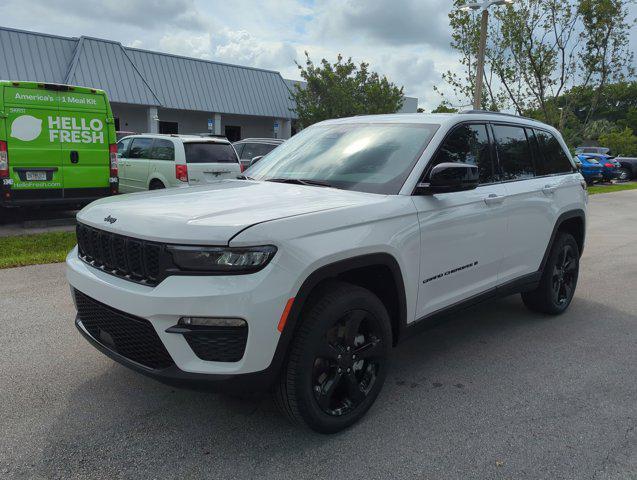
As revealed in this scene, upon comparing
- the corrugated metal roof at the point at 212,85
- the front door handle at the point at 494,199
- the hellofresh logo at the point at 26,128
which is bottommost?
the front door handle at the point at 494,199

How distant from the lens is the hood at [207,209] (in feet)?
8.44

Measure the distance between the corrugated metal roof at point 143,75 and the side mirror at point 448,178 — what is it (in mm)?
23079

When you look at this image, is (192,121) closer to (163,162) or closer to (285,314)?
(163,162)

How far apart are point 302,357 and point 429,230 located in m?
1.22

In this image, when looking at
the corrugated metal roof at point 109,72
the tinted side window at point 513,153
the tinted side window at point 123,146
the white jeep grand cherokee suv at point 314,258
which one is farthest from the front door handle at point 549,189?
the corrugated metal roof at point 109,72

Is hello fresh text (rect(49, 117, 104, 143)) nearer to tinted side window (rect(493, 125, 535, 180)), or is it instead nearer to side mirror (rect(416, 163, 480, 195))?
tinted side window (rect(493, 125, 535, 180))

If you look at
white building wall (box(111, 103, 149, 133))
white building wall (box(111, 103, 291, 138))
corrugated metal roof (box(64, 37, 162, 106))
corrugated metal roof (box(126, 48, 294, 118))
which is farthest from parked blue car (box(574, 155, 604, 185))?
white building wall (box(111, 103, 149, 133))

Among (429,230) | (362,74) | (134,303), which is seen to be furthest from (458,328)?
(362,74)

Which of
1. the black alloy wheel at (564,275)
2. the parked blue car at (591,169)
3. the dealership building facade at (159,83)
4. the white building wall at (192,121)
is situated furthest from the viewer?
the white building wall at (192,121)

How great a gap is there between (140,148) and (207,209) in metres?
10.1

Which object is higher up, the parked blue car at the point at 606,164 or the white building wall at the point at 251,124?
the white building wall at the point at 251,124

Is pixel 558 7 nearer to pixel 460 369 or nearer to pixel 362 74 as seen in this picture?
pixel 362 74

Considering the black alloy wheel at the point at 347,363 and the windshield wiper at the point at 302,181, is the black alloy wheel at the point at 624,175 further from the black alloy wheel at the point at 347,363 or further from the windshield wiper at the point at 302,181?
the black alloy wheel at the point at 347,363

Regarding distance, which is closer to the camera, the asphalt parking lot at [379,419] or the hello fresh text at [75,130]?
the asphalt parking lot at [379,419]
